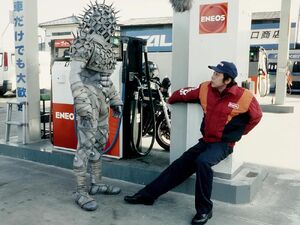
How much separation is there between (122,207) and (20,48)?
9.53 feet

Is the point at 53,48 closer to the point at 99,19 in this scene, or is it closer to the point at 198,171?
the point at 99,19

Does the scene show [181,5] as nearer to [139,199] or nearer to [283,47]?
[139,199]

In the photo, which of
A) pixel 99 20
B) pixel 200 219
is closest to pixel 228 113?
pixel 200 219

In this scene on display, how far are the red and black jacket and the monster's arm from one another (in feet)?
3.53

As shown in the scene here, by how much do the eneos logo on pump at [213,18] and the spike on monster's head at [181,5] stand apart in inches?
5.2

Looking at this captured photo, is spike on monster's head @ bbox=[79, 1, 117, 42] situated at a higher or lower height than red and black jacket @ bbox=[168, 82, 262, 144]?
higher

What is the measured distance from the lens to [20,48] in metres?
4.95

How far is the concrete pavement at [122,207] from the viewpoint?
306cm

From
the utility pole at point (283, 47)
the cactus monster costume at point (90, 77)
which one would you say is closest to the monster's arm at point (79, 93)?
the cactus monster costume at point (90, 77)

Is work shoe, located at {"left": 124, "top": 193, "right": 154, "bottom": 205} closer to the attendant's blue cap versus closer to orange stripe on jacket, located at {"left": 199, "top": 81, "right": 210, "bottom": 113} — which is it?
orange stripe on jacket, located at {"left": 199, "top": 81, "right": 210, "bottom": 113}

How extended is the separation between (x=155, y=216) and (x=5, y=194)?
1.63 metres

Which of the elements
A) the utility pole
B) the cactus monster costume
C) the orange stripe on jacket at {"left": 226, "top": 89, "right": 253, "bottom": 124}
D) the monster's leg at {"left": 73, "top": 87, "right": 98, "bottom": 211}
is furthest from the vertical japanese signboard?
the utility pole

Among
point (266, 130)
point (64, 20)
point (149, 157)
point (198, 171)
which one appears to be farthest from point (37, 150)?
point (64, 20)

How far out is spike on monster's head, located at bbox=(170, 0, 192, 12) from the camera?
11.4ft
